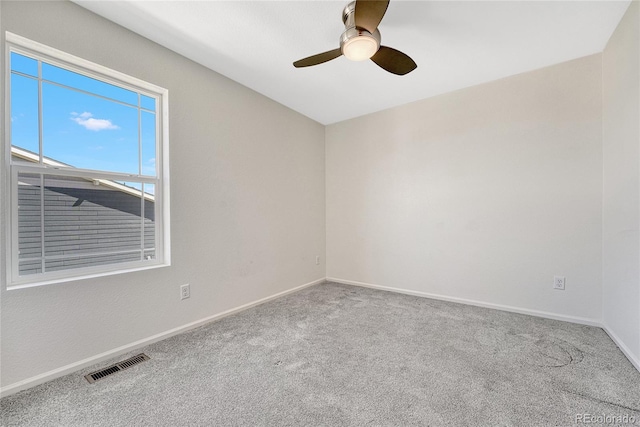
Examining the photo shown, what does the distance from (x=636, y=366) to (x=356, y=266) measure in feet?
8.67

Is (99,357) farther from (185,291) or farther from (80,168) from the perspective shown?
(80,168)

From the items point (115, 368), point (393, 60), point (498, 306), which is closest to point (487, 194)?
→ point (498, 306)

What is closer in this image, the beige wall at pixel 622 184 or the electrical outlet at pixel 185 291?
the beige wall at pixel 622 184

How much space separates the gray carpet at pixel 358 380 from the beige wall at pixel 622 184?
0.27 m

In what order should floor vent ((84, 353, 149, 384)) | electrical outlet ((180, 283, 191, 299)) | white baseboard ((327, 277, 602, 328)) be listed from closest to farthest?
floor vent ((84, 353, 149, 384))
electrical outlet ((180, 283, 191, 299))
white baseboard ((327, 277, 602, 328))

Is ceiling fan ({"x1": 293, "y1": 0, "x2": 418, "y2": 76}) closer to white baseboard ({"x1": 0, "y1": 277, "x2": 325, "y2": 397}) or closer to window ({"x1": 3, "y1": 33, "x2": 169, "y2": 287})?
window ({"x1": 3, "y1": 33, "x2": 169, "y2": 287})

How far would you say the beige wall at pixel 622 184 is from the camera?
1.75 metres

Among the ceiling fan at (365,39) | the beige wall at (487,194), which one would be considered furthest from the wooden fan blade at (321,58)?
the beige wall at (487,194)

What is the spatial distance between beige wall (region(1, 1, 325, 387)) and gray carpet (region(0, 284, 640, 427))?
26 centimetres

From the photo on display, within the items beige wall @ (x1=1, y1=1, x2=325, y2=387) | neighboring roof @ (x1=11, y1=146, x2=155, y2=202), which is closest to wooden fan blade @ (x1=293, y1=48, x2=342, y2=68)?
beige wall @ (x1=1, y1=1, x2=325, y2=387)

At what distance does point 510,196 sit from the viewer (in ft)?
8.96

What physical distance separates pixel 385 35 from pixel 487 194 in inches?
77.8
